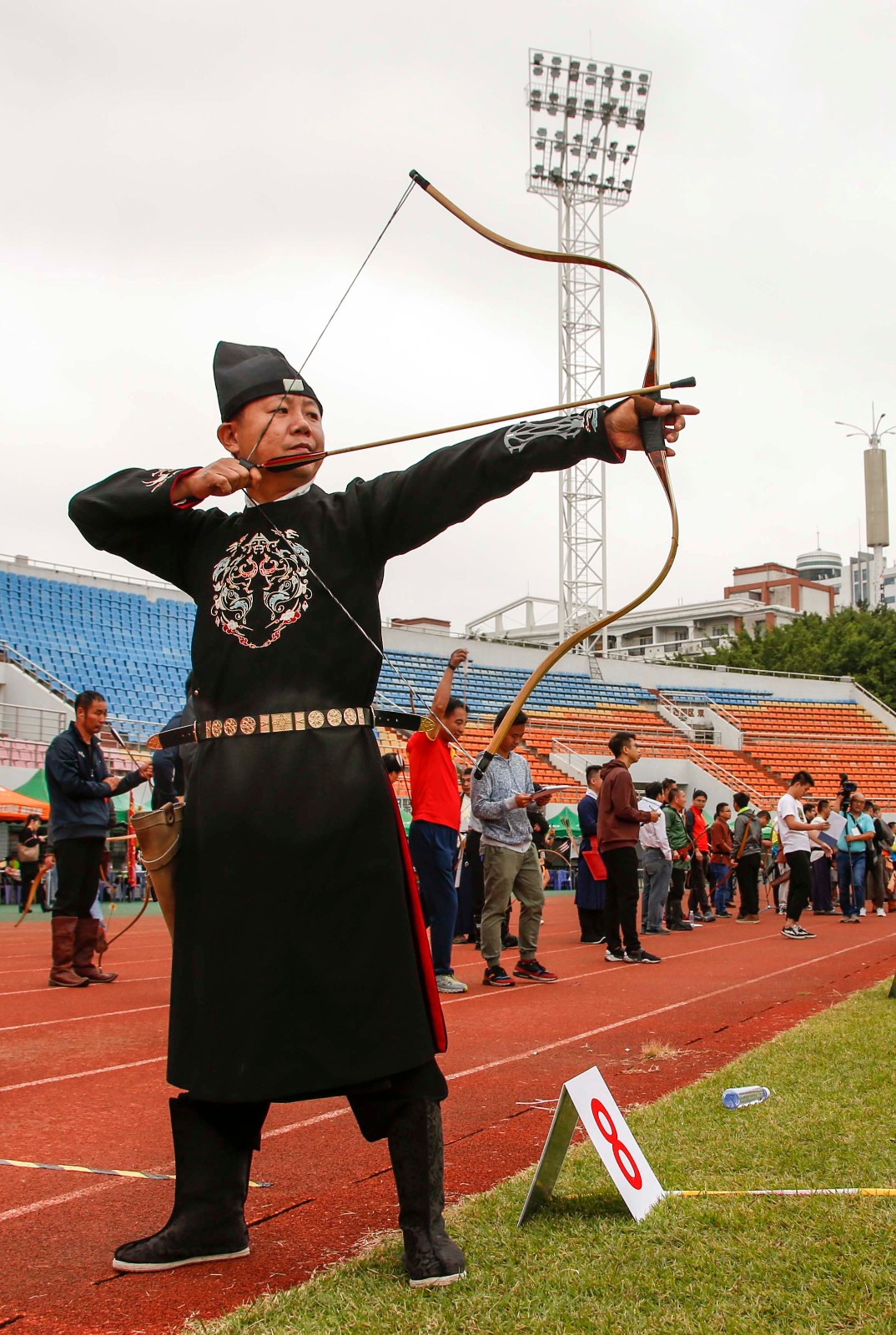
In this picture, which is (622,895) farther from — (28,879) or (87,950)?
(28,879)

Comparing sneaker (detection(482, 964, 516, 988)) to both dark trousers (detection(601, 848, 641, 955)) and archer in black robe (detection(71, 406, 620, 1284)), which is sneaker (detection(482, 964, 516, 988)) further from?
archer in black robe (detection(71, 406, 620, 1284))

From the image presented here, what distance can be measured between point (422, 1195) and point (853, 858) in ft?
50.7

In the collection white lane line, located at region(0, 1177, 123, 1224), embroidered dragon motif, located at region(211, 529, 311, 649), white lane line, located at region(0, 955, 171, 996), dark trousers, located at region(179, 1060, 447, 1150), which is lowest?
white lane line, located at region(0, 955, 171, 996)

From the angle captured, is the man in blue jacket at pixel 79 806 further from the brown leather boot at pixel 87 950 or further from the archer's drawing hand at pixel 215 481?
the archer's drawing hand at pixel 215 481

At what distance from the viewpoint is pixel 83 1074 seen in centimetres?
539

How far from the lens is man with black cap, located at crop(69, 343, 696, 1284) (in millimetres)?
2678

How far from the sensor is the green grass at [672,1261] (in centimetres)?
231

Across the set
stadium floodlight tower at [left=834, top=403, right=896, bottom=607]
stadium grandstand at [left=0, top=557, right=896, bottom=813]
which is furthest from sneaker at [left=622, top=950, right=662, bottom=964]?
stadium floodlight tower at [left=834, top=403, right=896, bottom=607]

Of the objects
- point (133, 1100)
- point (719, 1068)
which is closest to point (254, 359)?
point (133, 1100)

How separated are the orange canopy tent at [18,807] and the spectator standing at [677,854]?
9.46 metres

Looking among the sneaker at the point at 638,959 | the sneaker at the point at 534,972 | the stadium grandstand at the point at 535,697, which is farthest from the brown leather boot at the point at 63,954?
the stadium grandstand at the point at 535,697

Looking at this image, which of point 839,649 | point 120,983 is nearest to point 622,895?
point 120,983

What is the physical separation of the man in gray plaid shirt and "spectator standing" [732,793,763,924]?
26.1 feet

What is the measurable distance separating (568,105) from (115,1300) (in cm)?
4792
